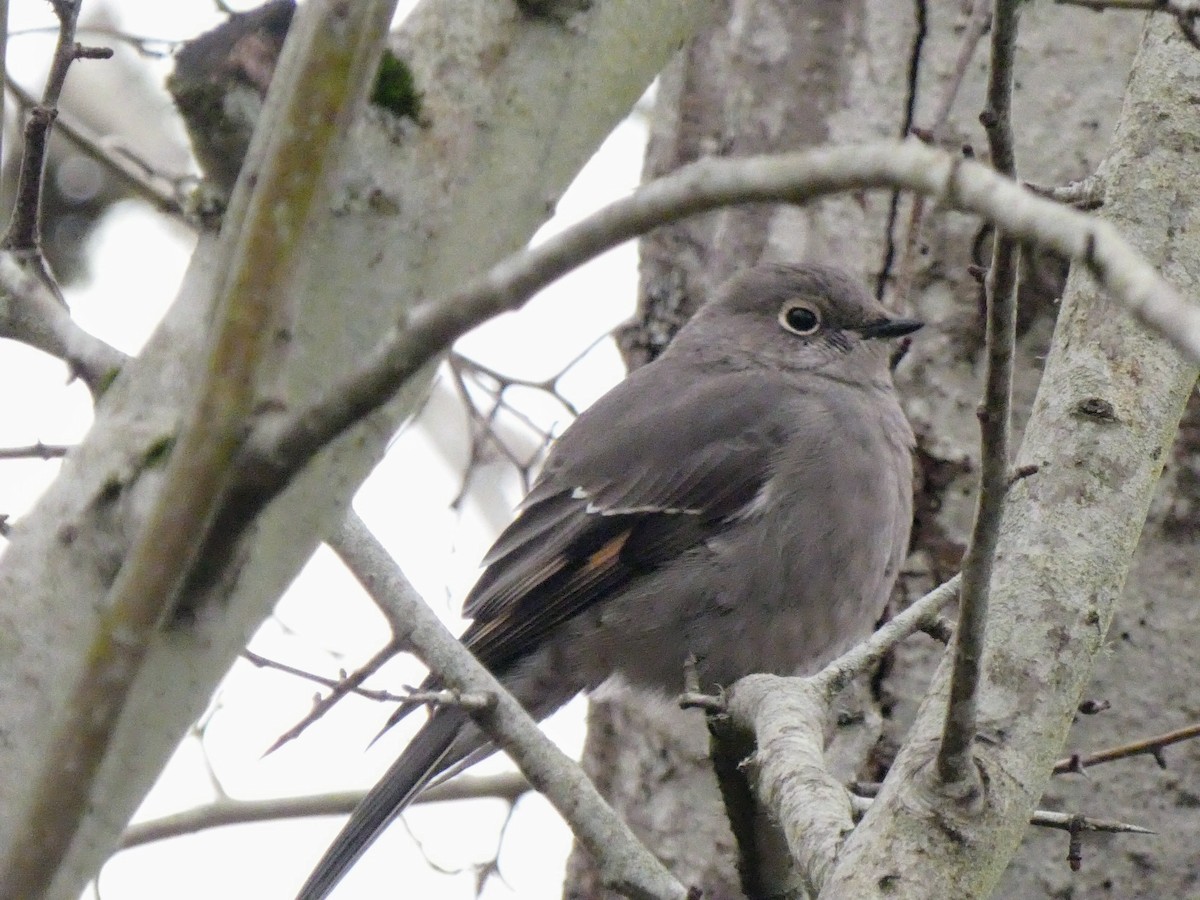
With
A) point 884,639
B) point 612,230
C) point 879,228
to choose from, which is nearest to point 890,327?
point 879,228

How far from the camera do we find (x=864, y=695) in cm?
492

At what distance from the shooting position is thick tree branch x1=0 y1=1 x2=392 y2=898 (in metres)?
1.76

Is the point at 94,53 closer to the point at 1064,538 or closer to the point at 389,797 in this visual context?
the point at 389,797

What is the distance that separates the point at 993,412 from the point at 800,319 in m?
3.43

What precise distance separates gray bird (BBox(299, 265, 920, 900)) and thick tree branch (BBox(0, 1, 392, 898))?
297cm

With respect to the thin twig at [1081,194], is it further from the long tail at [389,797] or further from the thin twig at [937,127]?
the long tail at [389,797]

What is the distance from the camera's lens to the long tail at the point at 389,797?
470 centimetres

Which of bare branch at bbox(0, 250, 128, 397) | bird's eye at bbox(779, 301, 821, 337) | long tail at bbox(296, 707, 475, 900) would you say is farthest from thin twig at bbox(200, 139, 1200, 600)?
bird's eye at bbox(779, 301, 821, 337)

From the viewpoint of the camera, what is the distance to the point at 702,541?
5.25 m

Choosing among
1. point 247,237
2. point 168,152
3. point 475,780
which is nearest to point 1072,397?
point 247,237

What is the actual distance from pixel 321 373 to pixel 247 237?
471 millimetres

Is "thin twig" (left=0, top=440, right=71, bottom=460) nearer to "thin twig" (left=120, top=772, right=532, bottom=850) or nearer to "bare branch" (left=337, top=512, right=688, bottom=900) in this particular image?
"bare branch" (left=337, top=512, right=688, bottom=900)

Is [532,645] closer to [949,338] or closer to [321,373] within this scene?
[949,338]

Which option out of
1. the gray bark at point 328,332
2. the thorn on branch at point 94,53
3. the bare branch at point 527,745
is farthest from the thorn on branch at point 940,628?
the thorn on branch at point 94,53
